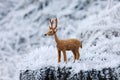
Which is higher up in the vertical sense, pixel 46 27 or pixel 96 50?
pixel 46 27

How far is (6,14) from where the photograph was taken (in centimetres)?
1217

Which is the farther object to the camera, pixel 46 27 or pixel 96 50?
pixel 46 27

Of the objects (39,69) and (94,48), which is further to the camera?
(94,48)

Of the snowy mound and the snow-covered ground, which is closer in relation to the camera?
the snowy mound

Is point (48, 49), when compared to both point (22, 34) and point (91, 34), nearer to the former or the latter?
point (91, 34)

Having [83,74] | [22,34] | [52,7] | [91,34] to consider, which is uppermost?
[52,7]

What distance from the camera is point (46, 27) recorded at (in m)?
11.3

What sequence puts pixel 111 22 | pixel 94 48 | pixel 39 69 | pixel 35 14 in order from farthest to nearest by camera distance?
pixel 35 14 → pixel 111 22 → pixel 94 48 → pixel 39 69

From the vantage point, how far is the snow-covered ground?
827cm

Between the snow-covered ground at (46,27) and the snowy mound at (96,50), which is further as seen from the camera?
the snow-covered ground at (46,27)

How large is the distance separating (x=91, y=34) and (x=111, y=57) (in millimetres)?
2622

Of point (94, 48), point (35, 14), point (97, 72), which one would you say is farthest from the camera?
point (35, 14)

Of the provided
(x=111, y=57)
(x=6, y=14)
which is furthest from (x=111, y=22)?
(x=6, y=14)

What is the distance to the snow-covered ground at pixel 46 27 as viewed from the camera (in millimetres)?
8273
